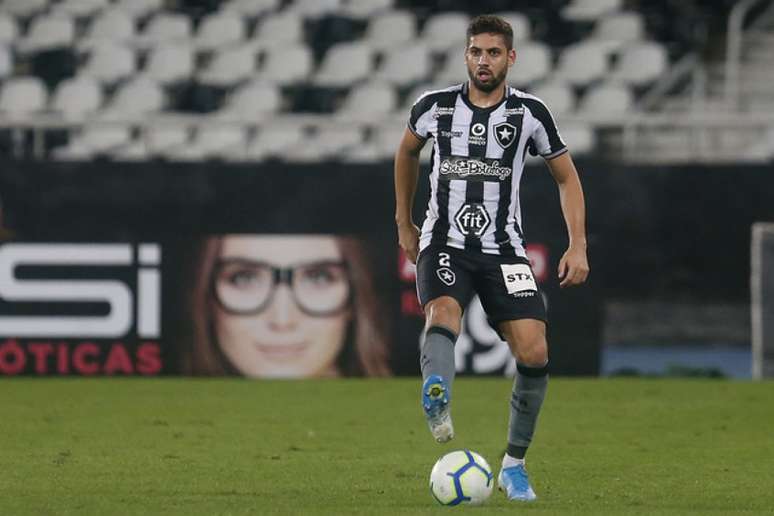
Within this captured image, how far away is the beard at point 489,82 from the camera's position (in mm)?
7191

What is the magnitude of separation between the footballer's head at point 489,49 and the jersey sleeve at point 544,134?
242 mm

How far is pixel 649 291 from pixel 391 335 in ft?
9.15

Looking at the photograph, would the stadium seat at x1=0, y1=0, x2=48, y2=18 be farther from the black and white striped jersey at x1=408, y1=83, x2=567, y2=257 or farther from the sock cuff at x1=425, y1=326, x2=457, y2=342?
the sock cuff at x1=425, y1=326, x2=457, y2=342

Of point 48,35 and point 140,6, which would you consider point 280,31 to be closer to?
point 140,6

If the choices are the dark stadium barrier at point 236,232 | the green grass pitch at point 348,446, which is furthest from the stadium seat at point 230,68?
the green grass pitch at point 348,446

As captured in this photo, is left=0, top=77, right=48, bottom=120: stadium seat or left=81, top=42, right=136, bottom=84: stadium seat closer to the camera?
left=0, top=77, right=48, bottom=120: stadium seat

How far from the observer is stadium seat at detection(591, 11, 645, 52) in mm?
18531

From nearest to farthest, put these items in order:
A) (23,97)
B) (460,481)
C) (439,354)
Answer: (460,481) → (439,354) → (23,97)

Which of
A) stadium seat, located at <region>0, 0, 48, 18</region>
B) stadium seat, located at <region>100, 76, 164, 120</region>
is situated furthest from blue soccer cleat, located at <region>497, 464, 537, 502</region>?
stadium seat, located at <region>0, 0, 48, 18</region>

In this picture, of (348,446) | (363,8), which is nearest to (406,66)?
(363,8)

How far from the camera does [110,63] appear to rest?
704 inches

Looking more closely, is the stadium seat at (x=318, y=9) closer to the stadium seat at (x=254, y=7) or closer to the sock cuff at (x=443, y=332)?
the stadium seat at (x=254, y=7)

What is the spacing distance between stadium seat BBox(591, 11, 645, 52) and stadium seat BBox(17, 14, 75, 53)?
541 cm

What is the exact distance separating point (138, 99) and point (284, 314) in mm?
4363
